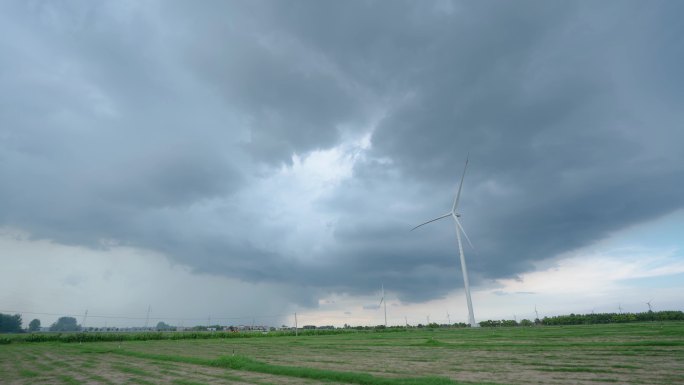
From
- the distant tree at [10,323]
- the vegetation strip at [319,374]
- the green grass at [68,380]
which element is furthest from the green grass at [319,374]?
the distant tree at [10,323]

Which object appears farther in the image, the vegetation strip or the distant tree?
the distant tree

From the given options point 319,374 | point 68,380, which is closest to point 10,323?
point 68,380

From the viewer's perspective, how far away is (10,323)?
192 meters

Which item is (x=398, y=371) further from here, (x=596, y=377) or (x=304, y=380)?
(x=596, y=377)

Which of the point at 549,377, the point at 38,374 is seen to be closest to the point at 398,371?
the point at 549,377

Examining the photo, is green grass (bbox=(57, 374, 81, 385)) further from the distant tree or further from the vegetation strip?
the distant tree

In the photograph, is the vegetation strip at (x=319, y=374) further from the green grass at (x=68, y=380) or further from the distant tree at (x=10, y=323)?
the distant tree at (x=10, y=323)

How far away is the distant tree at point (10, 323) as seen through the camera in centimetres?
18704

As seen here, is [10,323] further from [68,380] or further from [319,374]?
[319,374]

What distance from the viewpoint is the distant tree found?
187 meters

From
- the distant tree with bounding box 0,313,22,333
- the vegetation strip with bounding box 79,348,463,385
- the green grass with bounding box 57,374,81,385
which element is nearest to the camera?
the vegetation strip with bounding box 79,348,463,385

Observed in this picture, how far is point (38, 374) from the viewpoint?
28.8 m

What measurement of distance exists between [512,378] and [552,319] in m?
137

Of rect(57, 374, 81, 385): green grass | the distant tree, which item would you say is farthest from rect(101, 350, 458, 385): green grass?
the distant tree
